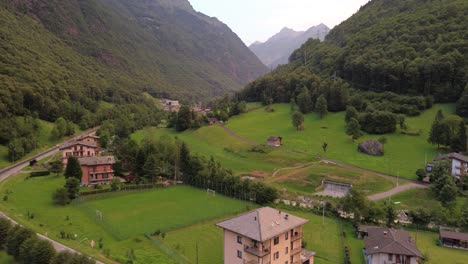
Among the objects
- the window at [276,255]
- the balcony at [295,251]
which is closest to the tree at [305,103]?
the balcony at [295,251]

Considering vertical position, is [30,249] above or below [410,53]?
below

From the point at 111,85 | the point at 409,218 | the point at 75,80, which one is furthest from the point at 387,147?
the point at 111,85

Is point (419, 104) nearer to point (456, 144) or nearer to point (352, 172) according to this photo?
point (456, 144)

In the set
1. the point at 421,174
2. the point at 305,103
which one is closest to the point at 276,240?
the point at 421,174

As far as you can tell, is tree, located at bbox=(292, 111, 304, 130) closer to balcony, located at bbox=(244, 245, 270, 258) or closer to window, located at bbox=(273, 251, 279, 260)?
window, located at bbox=(273, 251, 279, 260)

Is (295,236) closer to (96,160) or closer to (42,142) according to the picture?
(96,160)
